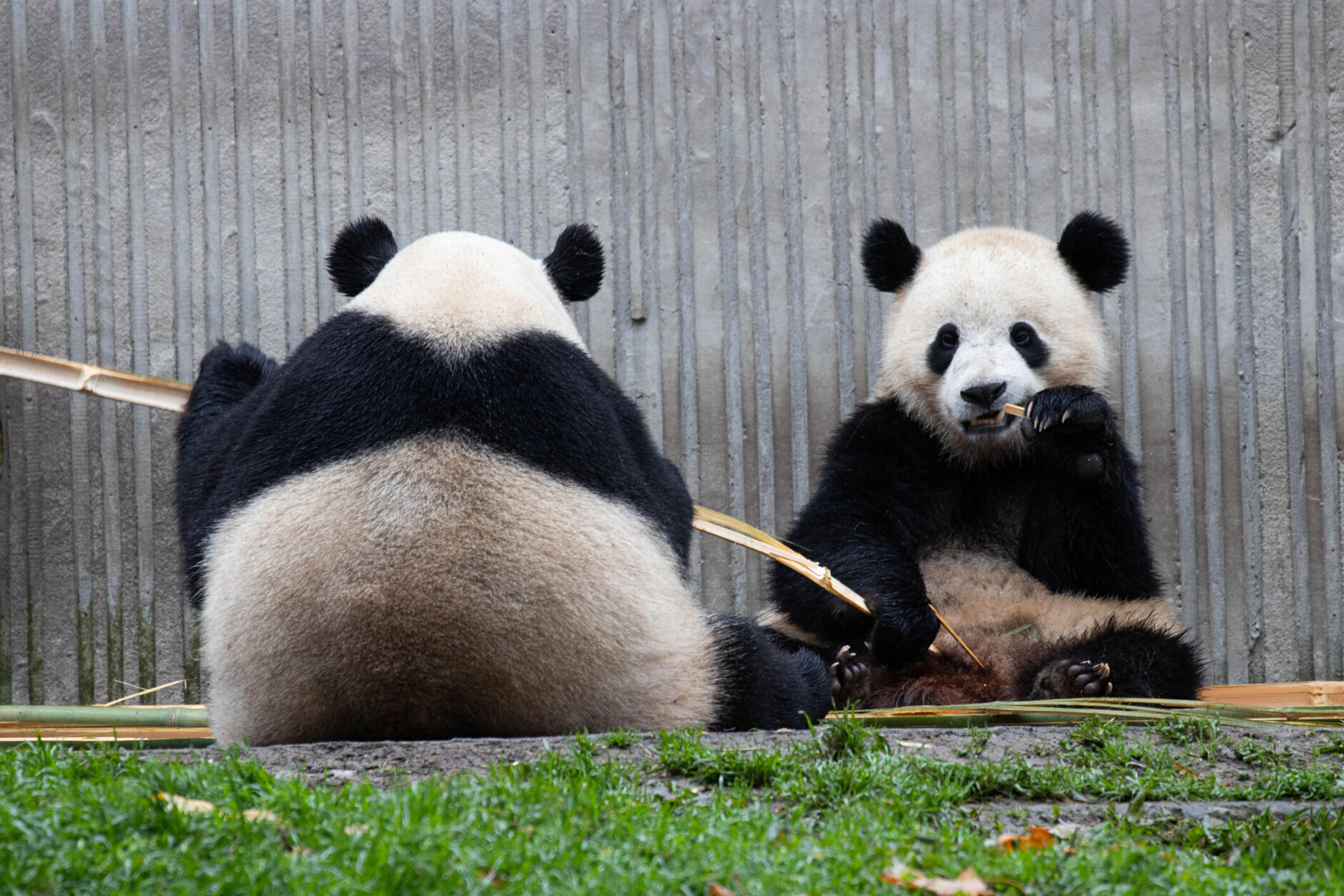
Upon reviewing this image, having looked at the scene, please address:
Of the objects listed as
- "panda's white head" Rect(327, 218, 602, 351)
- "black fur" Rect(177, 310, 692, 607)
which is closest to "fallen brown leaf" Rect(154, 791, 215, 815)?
"black fur" Rect(177, 310, 692, 607)

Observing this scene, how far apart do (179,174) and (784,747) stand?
5.19 meters

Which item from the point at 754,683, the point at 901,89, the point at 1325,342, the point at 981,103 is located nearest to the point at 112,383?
the point at 754,683

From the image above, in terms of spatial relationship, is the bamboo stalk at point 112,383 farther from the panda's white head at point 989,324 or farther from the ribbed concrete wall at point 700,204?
the panda's white head at point 989,324

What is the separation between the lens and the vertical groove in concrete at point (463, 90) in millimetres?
6605

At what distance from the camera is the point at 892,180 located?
6559 mm

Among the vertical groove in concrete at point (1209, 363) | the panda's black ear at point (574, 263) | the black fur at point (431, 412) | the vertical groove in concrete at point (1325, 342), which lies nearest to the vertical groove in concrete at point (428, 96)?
the panda's black ear at point (574, 263)

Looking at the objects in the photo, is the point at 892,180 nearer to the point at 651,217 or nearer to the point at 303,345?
the point at 651,217

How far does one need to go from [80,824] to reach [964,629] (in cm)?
346

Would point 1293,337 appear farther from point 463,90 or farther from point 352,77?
point 352,77

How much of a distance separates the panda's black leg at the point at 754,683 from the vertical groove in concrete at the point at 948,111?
129 inches

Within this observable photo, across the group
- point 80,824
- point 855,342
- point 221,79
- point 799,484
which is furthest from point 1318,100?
point 80,824

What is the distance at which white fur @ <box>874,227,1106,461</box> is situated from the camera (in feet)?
16.0

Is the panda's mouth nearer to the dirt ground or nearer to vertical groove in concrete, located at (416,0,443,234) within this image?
the dirt ground

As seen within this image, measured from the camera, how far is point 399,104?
6.61 m
